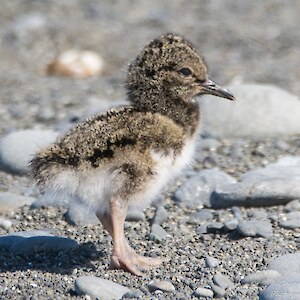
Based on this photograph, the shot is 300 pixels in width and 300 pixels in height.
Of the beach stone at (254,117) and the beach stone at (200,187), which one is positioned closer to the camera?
the beach stone at (200,187)

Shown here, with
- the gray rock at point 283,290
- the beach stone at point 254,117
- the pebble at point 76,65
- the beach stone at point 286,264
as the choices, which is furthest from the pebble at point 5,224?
the pebble at point 76,65

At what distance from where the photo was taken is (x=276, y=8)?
1162cm

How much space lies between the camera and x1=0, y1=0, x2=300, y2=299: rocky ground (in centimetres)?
442

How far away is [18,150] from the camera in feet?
20.5

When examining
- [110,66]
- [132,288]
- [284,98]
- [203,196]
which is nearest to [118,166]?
[132,288]

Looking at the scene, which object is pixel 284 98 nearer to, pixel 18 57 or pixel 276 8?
pixel 18 57

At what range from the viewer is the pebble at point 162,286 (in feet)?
14.1

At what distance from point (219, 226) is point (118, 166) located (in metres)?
0.93

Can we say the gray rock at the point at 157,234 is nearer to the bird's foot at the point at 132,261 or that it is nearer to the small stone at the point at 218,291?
the bird's foot at the point at 132,261

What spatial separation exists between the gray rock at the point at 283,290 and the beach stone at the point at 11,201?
75.3 inches

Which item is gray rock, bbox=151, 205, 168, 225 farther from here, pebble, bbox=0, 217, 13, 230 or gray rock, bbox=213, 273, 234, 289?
gray rock, bbox=213, 273, 234, 289

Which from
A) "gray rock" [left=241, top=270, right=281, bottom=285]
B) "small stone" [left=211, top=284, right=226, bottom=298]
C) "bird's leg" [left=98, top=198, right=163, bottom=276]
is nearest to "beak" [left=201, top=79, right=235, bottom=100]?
"bird's leg" [left=98, top=198, right=163, bottom=276]

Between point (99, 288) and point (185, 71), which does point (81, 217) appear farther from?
point (99, 288)

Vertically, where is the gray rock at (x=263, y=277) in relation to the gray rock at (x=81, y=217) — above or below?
below
